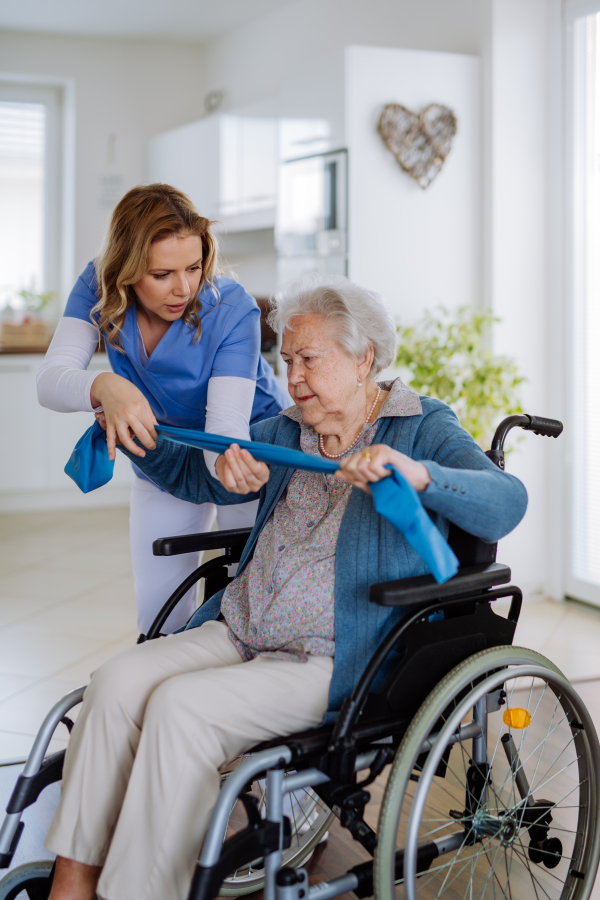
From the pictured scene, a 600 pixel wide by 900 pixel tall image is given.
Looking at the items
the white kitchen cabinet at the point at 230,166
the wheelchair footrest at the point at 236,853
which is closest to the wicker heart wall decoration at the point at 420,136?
the white kitchen cabinet at the point at 230,166

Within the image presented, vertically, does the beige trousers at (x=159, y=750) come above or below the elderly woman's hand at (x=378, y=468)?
below

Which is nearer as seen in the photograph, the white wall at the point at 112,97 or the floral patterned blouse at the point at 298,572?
the floral patterned blouse at the point at 298,572

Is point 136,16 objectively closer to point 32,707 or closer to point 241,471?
point 32,707

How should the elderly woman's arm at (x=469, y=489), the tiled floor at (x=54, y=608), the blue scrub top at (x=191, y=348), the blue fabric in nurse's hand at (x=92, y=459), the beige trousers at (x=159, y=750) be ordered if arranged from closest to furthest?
the beige trousers at (x=159, y=750), the elderly woman's arm at (x=469, y=489), the blue fabric in nurse's hand at (x=92, y=459), the blue scrub top at (x=191, y=348), the tiled floor at (x=54, y=608)

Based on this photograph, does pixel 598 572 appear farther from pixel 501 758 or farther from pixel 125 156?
pixel 125 156

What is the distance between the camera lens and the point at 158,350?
178cm

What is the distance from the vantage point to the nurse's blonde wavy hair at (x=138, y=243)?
64.1 inches

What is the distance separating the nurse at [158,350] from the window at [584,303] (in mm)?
2087

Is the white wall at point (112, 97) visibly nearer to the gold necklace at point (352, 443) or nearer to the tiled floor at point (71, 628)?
the tiled floor at point (71, 628)

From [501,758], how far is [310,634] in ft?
3.85

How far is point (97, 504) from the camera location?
5.79 metres

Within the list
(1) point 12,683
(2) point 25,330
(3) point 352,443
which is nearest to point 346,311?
(3) point 352,443

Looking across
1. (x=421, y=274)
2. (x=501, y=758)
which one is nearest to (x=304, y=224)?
(x=421, y=274)

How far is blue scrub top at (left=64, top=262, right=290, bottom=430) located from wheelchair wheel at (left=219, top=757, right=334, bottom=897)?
0.84 metres
